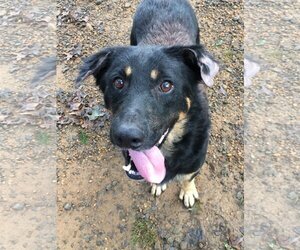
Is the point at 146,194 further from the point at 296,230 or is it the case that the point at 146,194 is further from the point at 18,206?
the point at 296,230

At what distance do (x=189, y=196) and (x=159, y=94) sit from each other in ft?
4.41

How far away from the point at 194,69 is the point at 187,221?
150 centimetres

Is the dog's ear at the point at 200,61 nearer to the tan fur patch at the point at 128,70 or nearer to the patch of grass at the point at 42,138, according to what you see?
the tan fur patch at the point at 128,70

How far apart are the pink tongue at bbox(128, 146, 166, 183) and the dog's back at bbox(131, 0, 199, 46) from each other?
4.07ft

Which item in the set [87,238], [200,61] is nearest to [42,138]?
[87,238]

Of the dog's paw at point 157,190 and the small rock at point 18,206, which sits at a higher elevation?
the dog's paw at point 157,190

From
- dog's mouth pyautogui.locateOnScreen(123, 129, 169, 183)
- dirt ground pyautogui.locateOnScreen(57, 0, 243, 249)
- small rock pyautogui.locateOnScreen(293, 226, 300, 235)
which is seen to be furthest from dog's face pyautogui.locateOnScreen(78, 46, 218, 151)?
small rock pyautogui.locateOnScreen(293, 226, 300, 235)

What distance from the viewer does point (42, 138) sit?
5.25 metres

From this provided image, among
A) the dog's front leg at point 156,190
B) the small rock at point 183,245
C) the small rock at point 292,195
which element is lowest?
the small rock at point 183,245

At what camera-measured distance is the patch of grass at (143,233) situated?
4.36 metres

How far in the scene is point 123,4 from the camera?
6648 mm

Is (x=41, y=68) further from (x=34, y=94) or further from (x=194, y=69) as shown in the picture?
(x=194, y=69)

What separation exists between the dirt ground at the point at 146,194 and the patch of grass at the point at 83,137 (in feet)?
0.04

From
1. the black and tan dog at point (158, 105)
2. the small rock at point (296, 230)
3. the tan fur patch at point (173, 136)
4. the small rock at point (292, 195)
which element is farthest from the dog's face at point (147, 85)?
the small rock at point (296, 230)
